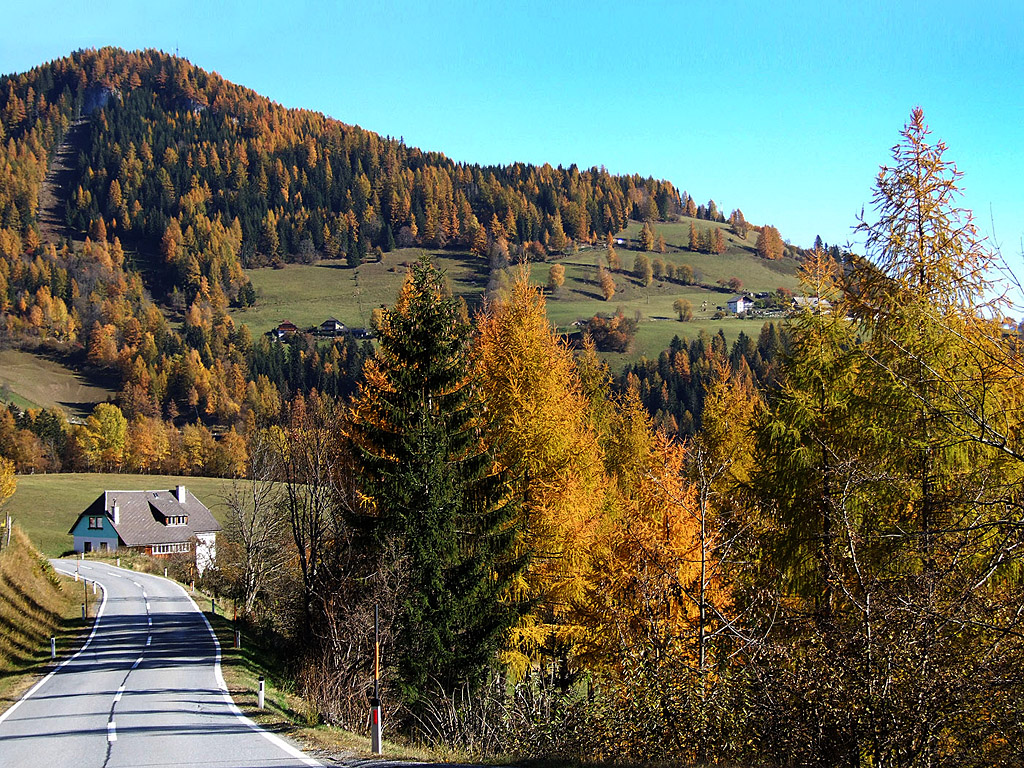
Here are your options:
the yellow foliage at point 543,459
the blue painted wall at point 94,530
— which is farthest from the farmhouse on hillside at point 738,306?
the yellow foliage at point 543,459

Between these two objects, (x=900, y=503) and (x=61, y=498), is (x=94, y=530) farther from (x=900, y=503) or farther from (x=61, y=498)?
(x=900, y=503)

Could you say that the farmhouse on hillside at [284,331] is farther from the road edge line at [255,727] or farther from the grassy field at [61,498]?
the road edge line at [255,727]

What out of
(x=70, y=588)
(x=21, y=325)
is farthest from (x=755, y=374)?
(x=21, y=325)

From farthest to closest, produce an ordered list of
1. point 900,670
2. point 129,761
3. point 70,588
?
1. point 70,588
2. point 129,761
3. point 900,670

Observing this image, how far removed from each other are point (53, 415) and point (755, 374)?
111 meters

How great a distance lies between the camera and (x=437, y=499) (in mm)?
19766

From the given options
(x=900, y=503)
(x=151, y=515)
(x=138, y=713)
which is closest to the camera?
(x=900, y=503)

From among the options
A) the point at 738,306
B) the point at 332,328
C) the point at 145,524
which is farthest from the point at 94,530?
the point at 738,306

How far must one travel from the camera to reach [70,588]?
43.2m

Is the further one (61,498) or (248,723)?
(61,498)

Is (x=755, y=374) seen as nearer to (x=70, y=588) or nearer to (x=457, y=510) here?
(x=70, y=588)

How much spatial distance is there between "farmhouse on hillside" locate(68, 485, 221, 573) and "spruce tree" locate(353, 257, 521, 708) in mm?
55010

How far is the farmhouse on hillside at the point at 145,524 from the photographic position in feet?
247

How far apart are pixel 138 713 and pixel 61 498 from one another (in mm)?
80595
